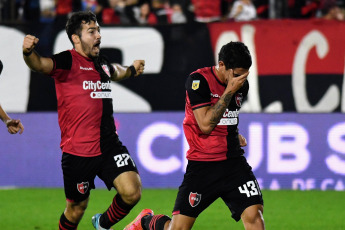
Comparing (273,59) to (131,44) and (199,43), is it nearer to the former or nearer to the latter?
(199,43)

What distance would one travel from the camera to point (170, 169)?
11.0 metres

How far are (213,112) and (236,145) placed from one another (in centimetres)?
49

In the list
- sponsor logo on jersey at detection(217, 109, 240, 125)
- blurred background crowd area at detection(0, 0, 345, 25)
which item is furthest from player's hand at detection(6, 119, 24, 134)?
blurred background crowd area at detection(0, 0, 345, 25)

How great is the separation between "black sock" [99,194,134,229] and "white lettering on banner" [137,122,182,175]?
12.3 feet

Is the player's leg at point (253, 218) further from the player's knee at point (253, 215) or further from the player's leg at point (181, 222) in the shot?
the player's leg at point (181, 222)

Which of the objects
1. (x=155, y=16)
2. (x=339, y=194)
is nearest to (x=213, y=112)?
(x=339, y=194)

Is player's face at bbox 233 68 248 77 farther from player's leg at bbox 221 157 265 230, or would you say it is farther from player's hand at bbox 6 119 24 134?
player's hand at bbox 6 119 24 134

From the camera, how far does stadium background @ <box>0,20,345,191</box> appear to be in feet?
35.7

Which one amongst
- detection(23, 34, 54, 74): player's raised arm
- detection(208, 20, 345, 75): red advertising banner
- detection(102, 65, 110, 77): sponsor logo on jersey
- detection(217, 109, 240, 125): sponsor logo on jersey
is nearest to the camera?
detection(217, 109, 240, 125): sponsor logo on jersey

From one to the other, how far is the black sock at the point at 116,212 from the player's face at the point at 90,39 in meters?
1.24

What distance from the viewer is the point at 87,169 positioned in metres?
6.96

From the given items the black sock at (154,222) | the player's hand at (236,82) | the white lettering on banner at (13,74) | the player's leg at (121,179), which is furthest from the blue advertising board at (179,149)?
the player's hand at (236,82)

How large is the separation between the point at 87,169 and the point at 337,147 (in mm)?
4789

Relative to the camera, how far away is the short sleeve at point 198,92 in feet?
19.6
